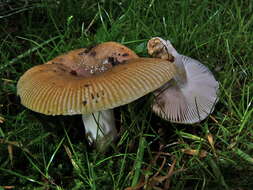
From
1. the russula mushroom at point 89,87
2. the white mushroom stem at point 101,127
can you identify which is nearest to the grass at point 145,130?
the white mushroom stem at point 101,127

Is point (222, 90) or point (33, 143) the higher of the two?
point (222, 90)

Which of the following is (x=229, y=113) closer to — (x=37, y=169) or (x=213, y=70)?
(x=213, y=70)

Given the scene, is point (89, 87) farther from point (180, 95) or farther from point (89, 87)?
point (180, 95)

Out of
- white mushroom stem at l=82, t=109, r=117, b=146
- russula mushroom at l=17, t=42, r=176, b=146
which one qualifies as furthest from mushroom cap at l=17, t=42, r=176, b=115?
white mushroom stem at l=82, t=109, r=117, b=146

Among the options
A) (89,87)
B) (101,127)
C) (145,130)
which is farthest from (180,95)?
(89,87)

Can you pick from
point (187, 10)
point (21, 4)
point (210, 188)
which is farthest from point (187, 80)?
point (21, 4)

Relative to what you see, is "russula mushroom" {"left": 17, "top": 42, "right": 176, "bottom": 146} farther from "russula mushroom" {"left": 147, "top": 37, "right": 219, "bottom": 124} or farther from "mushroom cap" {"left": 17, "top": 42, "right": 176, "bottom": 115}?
"russula mushroom" {"left": 147, "top": 37, "right": 219, "bottom": 124}
